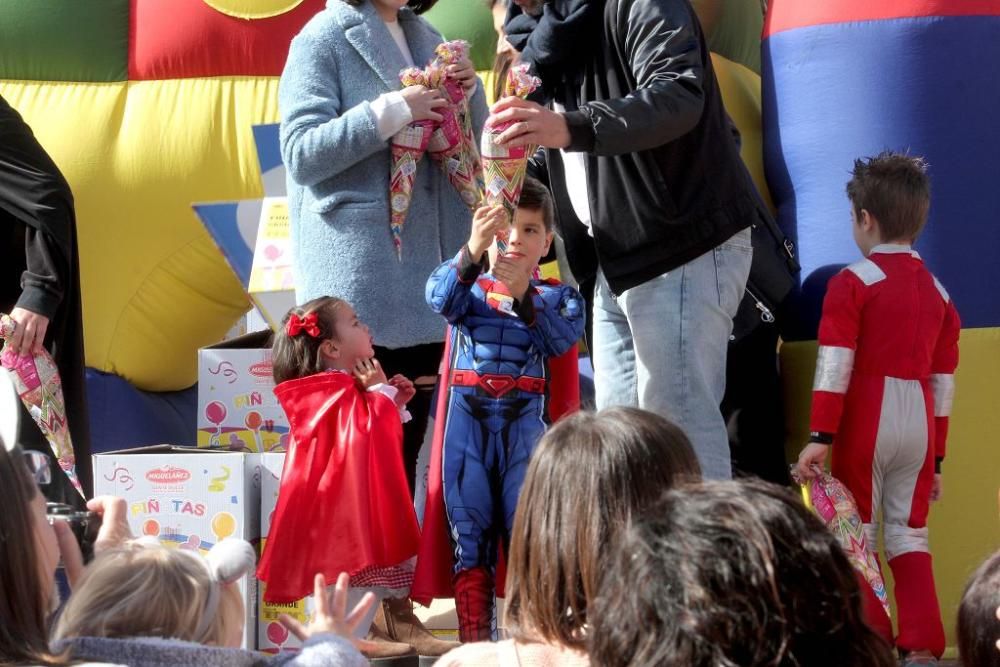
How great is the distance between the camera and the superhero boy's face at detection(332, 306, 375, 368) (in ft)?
11.2

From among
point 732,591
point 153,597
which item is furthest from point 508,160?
point 732,591

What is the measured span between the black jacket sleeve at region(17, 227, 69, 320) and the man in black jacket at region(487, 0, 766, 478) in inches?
61.4

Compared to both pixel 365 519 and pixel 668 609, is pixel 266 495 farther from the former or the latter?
pixel 668 609

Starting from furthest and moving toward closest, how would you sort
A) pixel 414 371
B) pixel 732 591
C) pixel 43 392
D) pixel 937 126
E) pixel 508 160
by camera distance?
1. pixel 937 126
2. pixel 43 392
3. pixel 414 371
4. pixel 508 160
5. pixel 732 591

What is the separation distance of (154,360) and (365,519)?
1797 millimetres

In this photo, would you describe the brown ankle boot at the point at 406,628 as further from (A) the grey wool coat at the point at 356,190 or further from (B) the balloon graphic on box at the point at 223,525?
(A) the grey wool coat at the point at 356,190

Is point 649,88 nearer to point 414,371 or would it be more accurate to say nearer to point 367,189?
point 367,189

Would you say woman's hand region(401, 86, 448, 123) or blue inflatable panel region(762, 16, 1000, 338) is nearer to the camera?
woman's hand region(401, 86, 448, 123)

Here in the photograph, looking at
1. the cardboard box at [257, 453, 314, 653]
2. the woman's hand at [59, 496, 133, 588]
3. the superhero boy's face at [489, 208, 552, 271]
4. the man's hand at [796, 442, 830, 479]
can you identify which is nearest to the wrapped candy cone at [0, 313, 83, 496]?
the cardboard box at [257, 453, 314, 653]

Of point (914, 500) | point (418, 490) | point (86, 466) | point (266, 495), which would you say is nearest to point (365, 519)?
point (266, 495)

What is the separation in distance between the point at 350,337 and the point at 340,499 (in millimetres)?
405

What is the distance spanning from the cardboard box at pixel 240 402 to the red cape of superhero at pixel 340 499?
0.70 meters

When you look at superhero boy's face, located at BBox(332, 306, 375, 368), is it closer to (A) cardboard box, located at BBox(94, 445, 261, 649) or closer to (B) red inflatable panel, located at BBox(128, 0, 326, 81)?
(A) cardboard box, located at BBox(94, 445, 261, 649)

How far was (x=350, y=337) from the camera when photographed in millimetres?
3406
